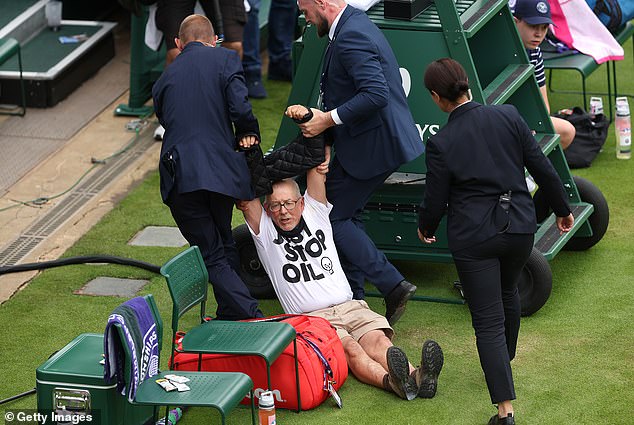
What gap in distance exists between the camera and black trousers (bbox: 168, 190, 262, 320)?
687cm

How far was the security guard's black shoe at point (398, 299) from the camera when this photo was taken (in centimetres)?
705

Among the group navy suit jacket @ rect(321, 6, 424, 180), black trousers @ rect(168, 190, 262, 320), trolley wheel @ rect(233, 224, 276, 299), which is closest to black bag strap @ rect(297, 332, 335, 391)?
black trousers @ rect(168, 190, 262, 320)

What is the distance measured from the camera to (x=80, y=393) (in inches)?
228

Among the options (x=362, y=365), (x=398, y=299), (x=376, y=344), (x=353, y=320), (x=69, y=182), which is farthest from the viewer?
(x=69, y=182)

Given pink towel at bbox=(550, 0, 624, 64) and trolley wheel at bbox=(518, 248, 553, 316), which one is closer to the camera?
trolley wheel at bbox=(518, 248, 553, 316)

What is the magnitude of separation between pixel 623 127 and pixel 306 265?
401 centimetres

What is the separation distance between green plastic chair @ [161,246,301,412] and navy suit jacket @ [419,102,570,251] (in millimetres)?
989

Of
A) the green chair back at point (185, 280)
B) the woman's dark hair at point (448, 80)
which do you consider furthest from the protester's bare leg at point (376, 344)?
the woman's dark hair at point (448, 80)

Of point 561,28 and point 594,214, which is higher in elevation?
point 561,28

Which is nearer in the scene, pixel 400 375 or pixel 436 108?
pixel 400 375

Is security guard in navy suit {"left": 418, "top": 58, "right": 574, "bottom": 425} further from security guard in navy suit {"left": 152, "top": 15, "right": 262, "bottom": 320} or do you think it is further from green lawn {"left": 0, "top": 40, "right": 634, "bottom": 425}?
security guard in navy suit {"left": 152, "top": 15, "right": 262, "bottom": 320}

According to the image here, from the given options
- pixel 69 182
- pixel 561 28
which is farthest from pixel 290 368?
pixel 561 28

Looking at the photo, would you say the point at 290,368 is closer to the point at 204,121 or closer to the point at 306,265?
the point at 306,265

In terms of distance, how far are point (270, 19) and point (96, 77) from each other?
5.63 feet
